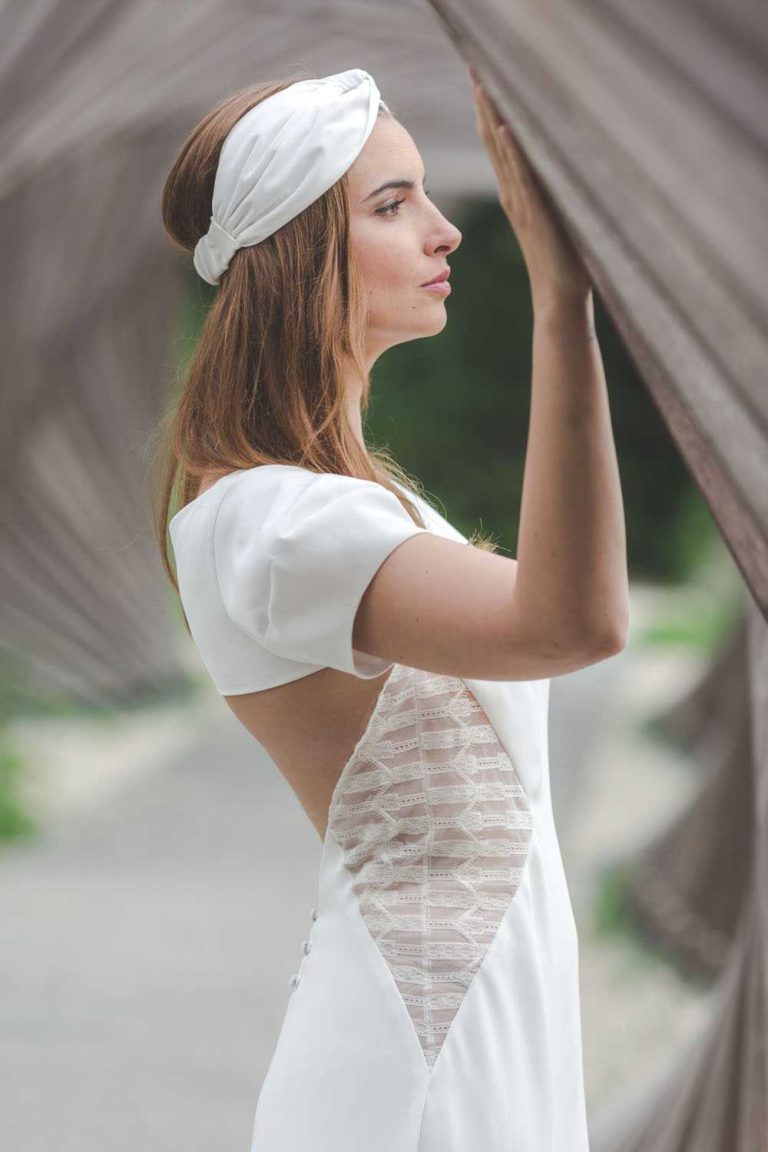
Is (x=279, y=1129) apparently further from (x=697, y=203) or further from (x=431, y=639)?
(x=697, y=203)

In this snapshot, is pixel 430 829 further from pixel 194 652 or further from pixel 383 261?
pixel 194 652

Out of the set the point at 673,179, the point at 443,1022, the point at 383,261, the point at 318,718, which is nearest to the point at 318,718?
the point at 318,718

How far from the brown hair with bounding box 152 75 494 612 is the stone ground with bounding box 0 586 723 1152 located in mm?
1865

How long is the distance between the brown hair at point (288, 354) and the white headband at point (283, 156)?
2cm

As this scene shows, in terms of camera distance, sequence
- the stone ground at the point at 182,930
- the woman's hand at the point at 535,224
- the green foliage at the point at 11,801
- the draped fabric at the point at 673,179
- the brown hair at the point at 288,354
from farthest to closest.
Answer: the green foliage at the point at 11,801, the stone ground at the point at 182,930, the brown hair at the point at 288,354, the woman's hand at the point at 535,224, the draped fabric at the point at 673,179

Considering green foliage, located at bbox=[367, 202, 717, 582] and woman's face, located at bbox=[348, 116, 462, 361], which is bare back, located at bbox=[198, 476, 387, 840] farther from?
green foliage, located at bbox=[367, 202, 717, 582]

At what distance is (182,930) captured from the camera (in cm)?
413

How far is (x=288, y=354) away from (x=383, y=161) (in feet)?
0.70

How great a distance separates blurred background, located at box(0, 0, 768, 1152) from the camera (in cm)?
80

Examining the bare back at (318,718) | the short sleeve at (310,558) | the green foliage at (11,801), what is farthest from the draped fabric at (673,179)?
the green foliage at (11,801)

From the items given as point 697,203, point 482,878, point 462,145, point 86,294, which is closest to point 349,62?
point 462,145

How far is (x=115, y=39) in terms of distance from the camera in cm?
224

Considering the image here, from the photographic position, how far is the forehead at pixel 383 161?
55.8 inches

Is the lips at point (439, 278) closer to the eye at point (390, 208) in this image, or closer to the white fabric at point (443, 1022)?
the eye at point (390, 208)
